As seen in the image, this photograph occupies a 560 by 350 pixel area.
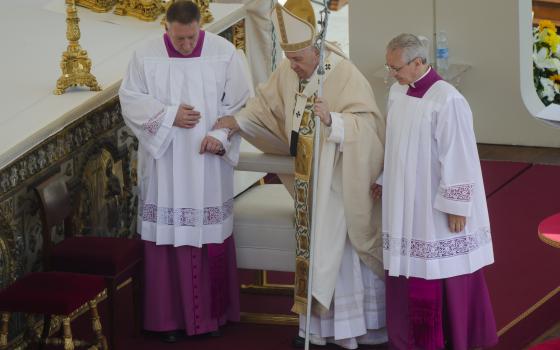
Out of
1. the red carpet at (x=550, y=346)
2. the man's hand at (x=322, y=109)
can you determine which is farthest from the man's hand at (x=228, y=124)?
the red carpet at (x=550, y=346)

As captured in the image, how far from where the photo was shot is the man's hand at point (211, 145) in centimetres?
643

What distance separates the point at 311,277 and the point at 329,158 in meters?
0.71

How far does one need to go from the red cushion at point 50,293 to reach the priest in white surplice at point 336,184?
1093mm

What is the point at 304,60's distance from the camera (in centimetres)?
615

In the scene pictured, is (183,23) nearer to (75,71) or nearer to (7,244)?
(75,71)

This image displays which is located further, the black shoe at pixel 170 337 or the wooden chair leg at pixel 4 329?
the black shoe at pixel 170 337

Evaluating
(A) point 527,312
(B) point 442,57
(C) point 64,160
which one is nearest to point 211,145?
(C) point 64,160

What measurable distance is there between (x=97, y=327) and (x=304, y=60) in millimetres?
1649

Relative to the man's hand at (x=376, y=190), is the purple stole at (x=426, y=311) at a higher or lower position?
lower

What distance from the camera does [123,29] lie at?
8602 mm

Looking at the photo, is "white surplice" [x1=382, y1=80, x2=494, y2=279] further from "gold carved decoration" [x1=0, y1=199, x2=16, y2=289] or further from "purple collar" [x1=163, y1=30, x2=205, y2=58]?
"gold carved decoration" [x1=0, y1=199, x2=16, y2=289]

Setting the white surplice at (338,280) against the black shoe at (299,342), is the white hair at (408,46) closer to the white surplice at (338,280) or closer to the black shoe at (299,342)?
the white surplice at (338,280)

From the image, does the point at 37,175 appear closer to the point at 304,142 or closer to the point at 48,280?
the point at 48,280

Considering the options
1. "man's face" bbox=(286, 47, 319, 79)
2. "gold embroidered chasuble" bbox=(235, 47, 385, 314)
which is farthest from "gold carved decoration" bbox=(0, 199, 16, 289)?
"man's face" bbox=(286, 47, 319, 79)
